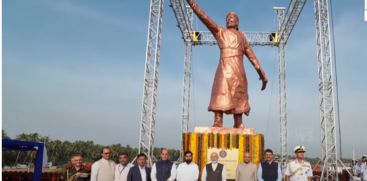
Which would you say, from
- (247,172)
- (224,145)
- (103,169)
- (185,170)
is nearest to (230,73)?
(224,145)

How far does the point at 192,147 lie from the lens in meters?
6.34

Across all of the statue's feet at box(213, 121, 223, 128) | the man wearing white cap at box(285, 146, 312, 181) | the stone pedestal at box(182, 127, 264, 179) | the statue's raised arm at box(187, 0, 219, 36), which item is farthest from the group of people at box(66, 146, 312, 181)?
the statue's raised arm at box(187, 0, 219, 36)

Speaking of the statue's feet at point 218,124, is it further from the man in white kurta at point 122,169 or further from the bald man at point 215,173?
the man in white kurta at point 122,169

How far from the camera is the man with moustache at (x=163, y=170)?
15.4ft

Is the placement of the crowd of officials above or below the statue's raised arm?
below

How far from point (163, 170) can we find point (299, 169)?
62.2 inches

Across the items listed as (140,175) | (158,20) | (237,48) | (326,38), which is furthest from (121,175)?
(326,38)

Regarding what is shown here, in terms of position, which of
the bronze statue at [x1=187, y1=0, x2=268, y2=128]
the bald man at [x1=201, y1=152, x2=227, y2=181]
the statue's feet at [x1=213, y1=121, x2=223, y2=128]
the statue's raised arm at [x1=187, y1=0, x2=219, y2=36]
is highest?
the statue's raised arm at [x1=187, y1=0, x2=219, y2=36]

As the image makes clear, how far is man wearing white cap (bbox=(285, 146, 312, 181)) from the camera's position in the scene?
456 centimetres

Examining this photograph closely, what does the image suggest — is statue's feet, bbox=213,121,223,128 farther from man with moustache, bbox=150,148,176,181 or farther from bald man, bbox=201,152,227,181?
man with moustache, bbox=150,148,176,181

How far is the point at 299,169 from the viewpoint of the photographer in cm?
457

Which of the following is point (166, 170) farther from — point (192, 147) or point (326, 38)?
point (326, 38)

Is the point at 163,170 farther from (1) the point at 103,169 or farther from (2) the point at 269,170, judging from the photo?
(2) the point at 269,170

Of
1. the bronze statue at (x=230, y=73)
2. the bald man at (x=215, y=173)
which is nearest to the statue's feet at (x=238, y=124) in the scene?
the bronze statue at (x=230, y=73)
